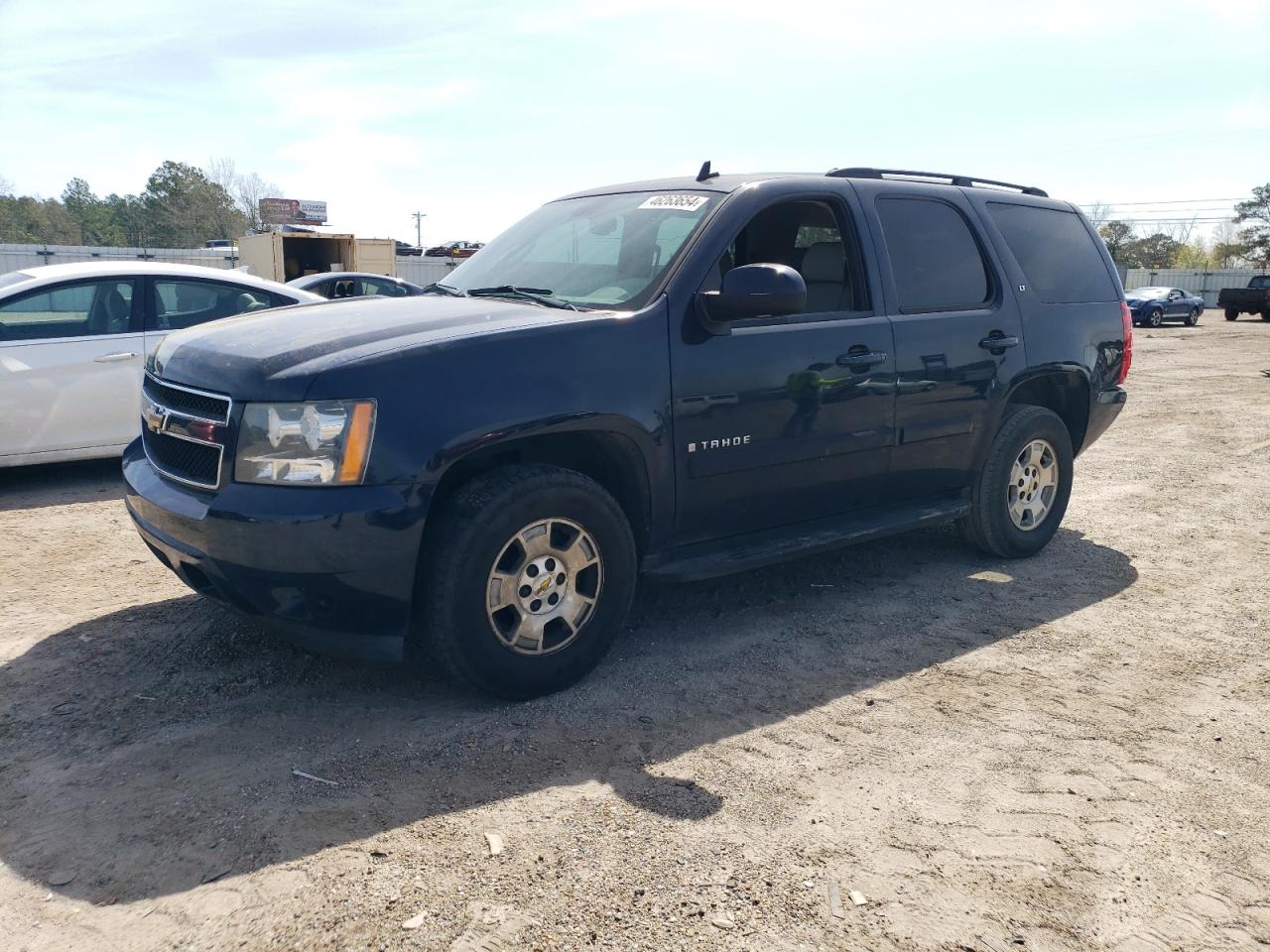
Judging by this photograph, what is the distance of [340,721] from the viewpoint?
365 centimetres

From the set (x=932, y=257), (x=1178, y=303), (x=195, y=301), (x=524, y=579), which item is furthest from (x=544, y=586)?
(x=1178, y=303)

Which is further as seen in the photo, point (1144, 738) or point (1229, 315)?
point (1229, 315)

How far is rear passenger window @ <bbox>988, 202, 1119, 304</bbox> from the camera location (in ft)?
18.8

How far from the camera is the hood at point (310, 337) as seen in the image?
3408 mm

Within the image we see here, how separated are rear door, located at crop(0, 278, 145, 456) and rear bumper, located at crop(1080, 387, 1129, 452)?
6.16 meters

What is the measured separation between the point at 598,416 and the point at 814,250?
1832 mm

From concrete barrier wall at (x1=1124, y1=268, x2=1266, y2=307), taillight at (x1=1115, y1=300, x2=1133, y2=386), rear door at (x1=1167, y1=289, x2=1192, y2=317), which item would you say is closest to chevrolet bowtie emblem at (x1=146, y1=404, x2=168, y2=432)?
taillight at (x1=1115, y1=300, x2=1133, y2=386)

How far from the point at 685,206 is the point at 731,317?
0.70 m

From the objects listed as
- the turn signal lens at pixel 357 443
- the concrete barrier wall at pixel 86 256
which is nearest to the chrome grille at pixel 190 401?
the turn signal lens at pixel 357 443

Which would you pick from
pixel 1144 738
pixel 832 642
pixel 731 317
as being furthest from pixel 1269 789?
pixel 731 317

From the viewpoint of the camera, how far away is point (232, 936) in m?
2.47

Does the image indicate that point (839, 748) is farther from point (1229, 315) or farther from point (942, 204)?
→ point (1229, 315)

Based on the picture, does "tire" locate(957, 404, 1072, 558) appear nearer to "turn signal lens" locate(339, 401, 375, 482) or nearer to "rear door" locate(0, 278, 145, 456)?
"turn signal lens" locate(339, 401, 375, 482)

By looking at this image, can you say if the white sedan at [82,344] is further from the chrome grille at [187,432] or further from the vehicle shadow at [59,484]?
the chrome grille at [187,432]
